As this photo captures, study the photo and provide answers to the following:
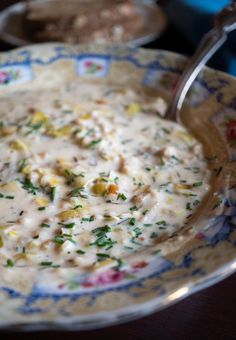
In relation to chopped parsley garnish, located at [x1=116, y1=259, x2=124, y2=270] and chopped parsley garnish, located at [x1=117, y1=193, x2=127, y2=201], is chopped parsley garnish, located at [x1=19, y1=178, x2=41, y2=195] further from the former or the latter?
chopped parsley garnish, located at [x1=116, y1=259, x2=124, y2=270]

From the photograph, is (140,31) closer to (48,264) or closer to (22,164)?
(22,164)

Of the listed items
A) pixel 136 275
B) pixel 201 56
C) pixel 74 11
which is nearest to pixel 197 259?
pixel 136 275

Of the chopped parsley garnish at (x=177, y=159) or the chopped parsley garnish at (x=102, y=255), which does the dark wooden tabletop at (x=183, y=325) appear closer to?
the chopped parsley garnish at (x=102, y=255)

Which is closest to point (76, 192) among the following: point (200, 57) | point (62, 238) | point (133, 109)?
point (62, 238)

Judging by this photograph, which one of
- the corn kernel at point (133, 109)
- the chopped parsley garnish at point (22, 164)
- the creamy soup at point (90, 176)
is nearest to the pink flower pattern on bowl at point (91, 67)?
the creamy soup at point (90, 176)

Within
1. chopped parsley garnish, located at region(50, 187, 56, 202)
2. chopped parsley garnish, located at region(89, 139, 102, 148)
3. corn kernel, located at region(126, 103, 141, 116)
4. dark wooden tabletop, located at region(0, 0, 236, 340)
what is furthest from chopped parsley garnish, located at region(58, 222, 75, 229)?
corn kernel, located at region(126, 103, 141, 116)

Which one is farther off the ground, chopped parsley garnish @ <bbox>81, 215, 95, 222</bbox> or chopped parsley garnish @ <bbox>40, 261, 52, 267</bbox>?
chopped parsley garnish @ <bbox>40, 261, 52, 267</bbox>
